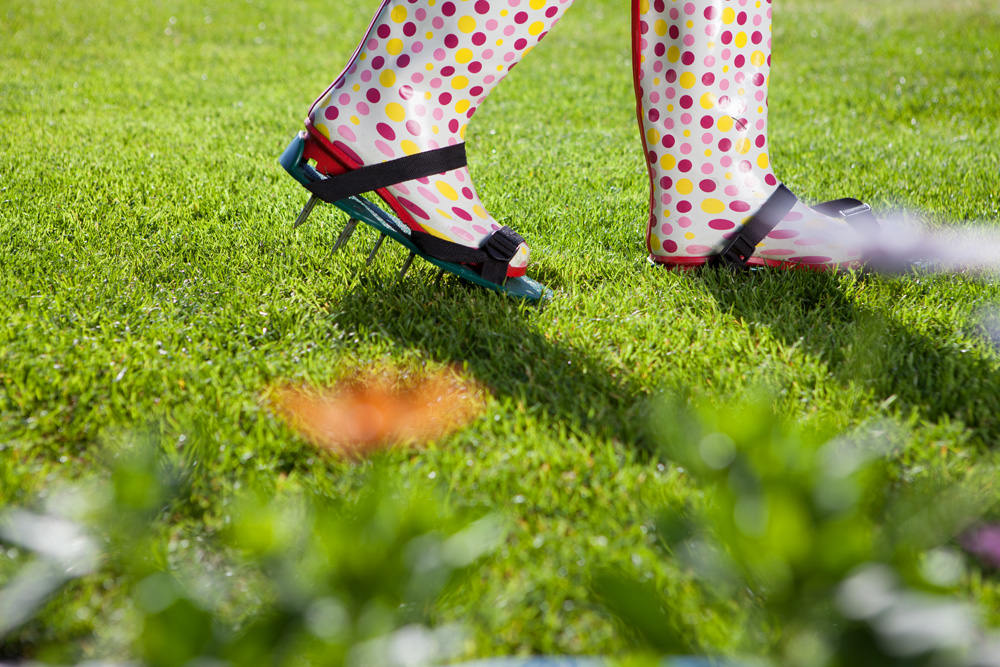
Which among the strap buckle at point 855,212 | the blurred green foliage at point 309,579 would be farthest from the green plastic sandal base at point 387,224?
the blurred green foliage at point 309,579

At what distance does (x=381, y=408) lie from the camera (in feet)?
4.55

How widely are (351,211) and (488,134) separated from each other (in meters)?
2.16

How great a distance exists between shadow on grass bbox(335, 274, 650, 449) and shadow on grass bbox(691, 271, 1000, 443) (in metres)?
0.46

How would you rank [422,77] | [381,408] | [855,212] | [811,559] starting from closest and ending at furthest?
[811,559], [381,408], [422,77], [855,212]

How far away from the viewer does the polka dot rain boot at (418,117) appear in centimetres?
166

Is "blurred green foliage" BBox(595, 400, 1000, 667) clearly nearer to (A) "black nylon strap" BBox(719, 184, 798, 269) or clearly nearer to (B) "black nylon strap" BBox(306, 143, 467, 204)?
(B) "black nylon strap" BBox(306, 143, 467, 204)

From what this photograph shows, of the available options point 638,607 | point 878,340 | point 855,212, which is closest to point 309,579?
point 638,607

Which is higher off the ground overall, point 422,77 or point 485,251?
point 422,77

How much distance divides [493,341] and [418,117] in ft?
1.86

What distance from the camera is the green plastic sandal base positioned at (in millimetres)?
1732

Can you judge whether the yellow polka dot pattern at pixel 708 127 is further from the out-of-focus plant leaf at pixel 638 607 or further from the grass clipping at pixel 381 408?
the out-of-focus plant leaf at pixel 638 607

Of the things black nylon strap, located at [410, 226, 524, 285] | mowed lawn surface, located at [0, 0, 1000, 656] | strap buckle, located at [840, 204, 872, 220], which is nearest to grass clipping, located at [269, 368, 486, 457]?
mowed lawn surface, located at [0, 0, 1000, 656]

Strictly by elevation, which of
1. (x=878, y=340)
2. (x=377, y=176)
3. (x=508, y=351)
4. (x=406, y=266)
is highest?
(x=878, y=340)

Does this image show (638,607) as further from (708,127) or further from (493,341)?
(708,127)
